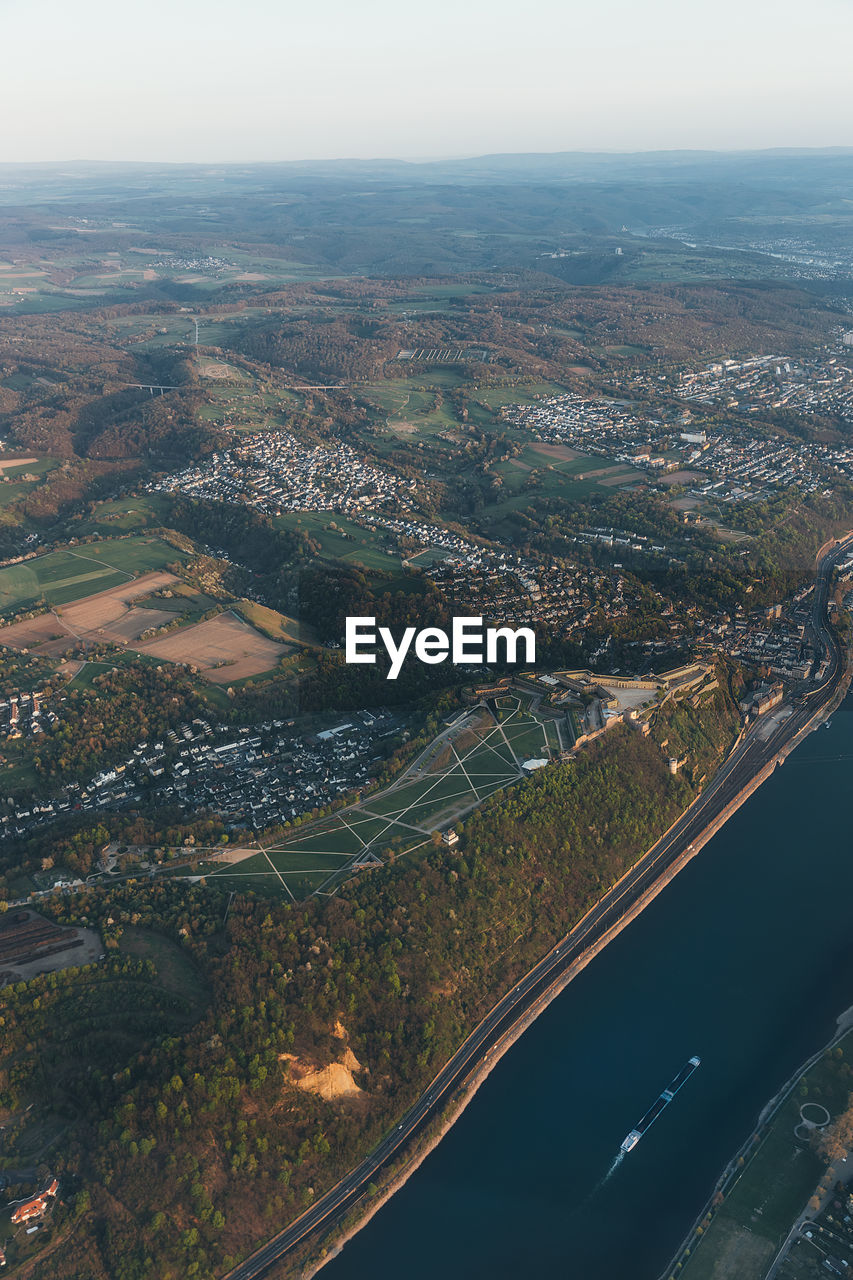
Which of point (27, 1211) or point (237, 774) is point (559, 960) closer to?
point (237, 774)

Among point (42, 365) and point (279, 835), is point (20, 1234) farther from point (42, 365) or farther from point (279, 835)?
point (42, 365)

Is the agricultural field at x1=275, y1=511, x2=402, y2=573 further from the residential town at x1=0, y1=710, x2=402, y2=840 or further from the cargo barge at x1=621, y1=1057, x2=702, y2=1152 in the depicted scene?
the cargo barge at x1=621, y1=1057, x2=702, y2=1152

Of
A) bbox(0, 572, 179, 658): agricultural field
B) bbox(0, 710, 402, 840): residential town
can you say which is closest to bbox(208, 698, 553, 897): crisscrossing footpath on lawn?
bbox(0, 710, 402, 840): residential town

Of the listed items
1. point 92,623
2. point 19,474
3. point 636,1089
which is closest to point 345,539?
point 92,623

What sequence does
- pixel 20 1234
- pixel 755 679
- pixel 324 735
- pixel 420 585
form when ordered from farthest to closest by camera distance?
pixel 420 585 → pixel 755 679 → pixel 324 735 → pixel 20 1234

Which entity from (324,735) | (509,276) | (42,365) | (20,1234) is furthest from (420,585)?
(509,276)

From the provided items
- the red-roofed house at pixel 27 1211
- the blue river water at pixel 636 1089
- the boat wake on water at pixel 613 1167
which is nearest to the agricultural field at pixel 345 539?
the blue river water at pixel 636 1089
